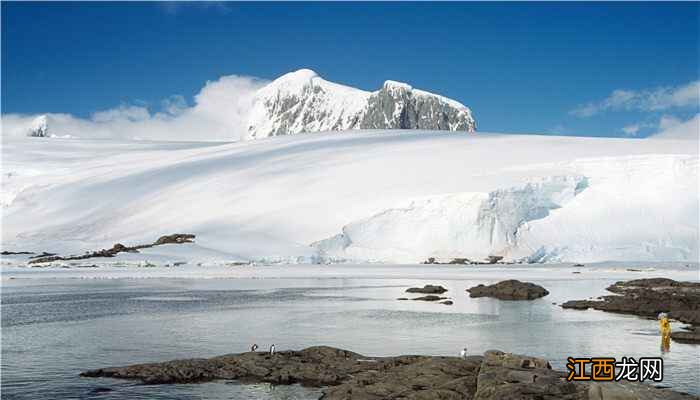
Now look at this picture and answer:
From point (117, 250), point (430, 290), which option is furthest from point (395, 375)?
point (117, 250)

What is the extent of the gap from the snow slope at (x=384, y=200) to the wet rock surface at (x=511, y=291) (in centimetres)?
1978

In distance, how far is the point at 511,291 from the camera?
3083 cm

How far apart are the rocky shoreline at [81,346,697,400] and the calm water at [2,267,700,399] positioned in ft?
2.13

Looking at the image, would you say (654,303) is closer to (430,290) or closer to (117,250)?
(430,290)

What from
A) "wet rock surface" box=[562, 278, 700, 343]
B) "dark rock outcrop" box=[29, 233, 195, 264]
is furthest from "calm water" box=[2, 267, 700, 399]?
"dark rock outcrop" box=[29, 233, 195, 264]

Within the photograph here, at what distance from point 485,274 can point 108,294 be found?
21196 millimetres

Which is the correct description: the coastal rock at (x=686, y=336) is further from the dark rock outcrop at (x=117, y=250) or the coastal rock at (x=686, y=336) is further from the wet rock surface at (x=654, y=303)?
the dark rock outcrop at (x=117, y=250)

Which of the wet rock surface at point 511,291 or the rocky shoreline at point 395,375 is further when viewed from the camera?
the wet rock surface at point 511,291

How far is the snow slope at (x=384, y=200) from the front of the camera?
5184 cm

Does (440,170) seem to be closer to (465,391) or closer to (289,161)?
(289,161)

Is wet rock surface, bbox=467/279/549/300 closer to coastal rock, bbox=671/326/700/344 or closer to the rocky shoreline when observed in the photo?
coastal rock, bbox=671/326/700/344

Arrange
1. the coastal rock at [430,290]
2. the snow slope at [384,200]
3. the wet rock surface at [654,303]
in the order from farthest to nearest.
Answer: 1. the snow slope at [384,200]
2. the coastal rock at [430,290]
3. the wet rock surface at [654,303]

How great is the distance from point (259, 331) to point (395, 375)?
27.8ft

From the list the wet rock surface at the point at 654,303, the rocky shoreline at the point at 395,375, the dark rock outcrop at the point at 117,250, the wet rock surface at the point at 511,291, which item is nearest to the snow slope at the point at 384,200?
the dark rock outcrop at the point at 117,250
